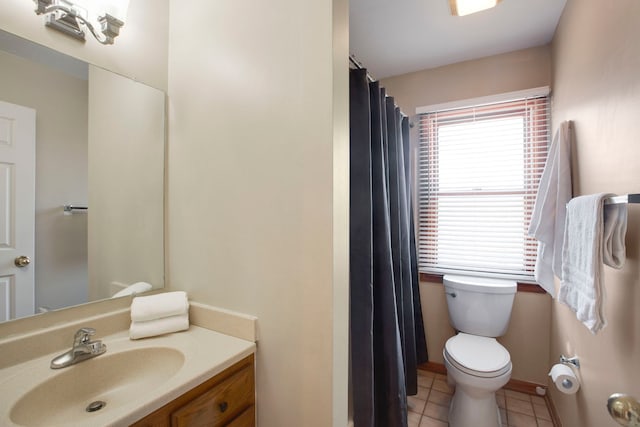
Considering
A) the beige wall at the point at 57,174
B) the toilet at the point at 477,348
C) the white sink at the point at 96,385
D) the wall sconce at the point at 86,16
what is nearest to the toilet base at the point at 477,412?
the toilet at the point at 477,348

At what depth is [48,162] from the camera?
3.31 ft

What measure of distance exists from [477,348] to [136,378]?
1859mm

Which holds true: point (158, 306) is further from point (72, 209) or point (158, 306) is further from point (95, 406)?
point (72, 209)

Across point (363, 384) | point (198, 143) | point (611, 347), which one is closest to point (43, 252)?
point (198, 143)

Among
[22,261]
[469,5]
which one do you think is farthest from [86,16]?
[469,5]

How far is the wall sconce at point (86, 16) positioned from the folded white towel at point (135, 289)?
102 cm

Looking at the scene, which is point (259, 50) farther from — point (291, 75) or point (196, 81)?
point (196, 81)

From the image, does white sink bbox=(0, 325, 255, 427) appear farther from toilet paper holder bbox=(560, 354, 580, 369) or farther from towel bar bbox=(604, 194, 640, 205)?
toilet paper holder bbox=(560, 354, 580, 369)

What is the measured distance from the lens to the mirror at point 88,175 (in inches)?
38.5

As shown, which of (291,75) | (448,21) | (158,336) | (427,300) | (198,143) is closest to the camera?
(291,75)

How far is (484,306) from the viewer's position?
75.5 inches

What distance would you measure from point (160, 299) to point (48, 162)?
2.17 ft

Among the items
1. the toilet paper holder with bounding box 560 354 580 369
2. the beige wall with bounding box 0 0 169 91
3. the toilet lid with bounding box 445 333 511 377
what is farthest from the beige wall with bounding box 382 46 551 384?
the beige wall with bounding box 0 0 169 91

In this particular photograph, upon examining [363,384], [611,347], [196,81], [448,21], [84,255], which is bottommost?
[363,384]
